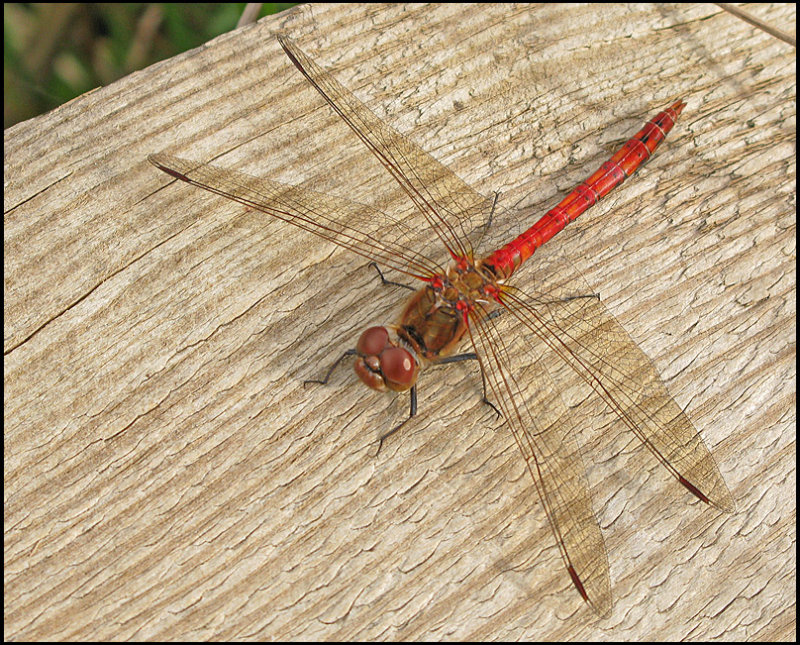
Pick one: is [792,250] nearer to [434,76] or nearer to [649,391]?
[649,391]

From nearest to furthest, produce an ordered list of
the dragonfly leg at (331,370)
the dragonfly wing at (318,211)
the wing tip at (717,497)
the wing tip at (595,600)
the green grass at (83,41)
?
the wing tip at (595,600) → the wing tip at (717,497) → the dragonfly leg at (331,370) → the dragonfly wing at (318,211) → the green grass at (83,41)

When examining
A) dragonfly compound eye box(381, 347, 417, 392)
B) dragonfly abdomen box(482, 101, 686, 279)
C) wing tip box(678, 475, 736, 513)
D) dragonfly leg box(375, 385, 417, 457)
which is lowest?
wing tip box(678, 475, 736, 513)

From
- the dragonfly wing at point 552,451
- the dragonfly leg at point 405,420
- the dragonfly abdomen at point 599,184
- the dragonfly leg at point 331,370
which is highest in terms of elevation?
the dragonfly leg at point 331,370

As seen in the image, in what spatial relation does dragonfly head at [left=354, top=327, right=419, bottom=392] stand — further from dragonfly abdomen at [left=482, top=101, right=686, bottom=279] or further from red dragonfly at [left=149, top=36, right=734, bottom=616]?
dragonfly abdomen at [left=482, top=101, right=686, bottom=279]

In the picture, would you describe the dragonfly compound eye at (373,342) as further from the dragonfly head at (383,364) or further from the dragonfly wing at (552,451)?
the dragonfly wing at (552,451)

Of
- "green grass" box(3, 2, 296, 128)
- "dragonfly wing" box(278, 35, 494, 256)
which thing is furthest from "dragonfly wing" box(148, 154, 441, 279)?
"green grass" box(3, 2, 296, 128)

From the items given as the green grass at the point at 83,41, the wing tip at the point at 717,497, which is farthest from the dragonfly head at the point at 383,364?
the green grass at the point at 83,41

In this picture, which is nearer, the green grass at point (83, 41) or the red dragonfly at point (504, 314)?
the red dragonfly at point (504, 314)

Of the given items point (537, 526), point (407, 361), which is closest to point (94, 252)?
point (407, 361)
